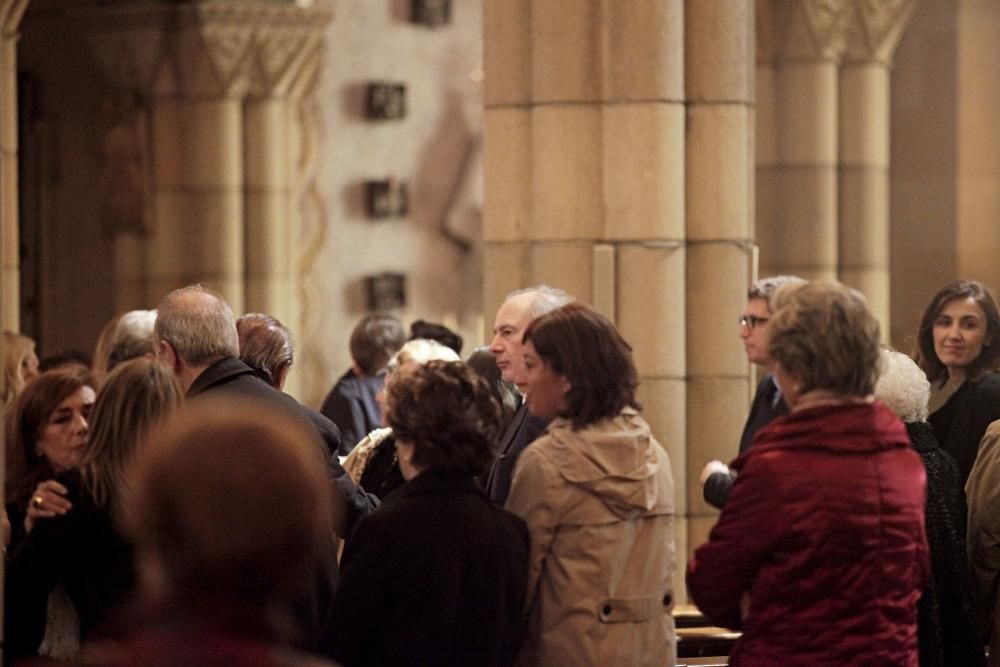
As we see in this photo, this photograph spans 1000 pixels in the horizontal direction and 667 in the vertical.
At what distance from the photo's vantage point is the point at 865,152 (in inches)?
484

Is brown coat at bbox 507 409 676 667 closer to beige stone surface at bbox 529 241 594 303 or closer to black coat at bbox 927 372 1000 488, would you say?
black coat at bbox 927 372 1000 488

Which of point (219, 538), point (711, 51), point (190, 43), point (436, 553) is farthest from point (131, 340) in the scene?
point (190, 43)

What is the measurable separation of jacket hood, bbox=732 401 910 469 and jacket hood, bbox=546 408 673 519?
0.77 ft

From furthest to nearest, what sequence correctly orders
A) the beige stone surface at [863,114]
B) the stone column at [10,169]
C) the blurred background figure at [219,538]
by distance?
the beige stone surface at [863,114] → the stone column at [10,169] → the blurred background figure at [219,538]

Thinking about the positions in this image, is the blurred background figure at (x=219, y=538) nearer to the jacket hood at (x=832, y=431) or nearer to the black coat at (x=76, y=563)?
the jacket hood at (x=832, y=431)

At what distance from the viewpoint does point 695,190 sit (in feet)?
26.7

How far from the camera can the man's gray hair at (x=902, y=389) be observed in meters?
5.33

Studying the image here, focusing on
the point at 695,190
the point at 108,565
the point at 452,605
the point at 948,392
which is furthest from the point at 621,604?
the point at 695,190

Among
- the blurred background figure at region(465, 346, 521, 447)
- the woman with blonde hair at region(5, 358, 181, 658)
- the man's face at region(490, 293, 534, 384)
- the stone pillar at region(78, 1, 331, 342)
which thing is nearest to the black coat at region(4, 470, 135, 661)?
the woman with blonde hair at region(5, 358, 181, 658)

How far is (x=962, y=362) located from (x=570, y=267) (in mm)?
1822

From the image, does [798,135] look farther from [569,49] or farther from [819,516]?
[819,516]

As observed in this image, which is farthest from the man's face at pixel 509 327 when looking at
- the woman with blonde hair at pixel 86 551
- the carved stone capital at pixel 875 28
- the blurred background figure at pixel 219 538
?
the carved stone capital at pixel 875 28

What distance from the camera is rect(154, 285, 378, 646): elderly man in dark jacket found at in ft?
17.2

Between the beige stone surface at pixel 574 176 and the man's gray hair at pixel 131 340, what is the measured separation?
5.58ft
